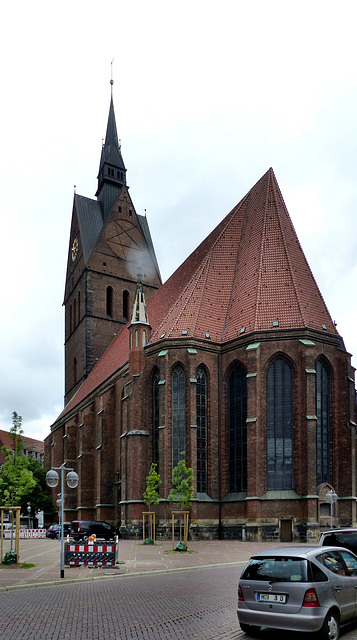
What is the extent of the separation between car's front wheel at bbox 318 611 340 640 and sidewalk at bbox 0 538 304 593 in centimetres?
914

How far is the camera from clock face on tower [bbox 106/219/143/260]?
6350cm

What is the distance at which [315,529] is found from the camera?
108ft

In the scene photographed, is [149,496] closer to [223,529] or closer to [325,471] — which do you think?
[223,529]

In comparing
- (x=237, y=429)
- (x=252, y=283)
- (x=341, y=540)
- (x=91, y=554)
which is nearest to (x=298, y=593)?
(x=341, y=540)

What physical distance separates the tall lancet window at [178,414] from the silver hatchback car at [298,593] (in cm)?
2749

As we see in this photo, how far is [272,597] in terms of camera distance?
372 inches

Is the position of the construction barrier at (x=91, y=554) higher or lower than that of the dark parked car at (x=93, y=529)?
higher

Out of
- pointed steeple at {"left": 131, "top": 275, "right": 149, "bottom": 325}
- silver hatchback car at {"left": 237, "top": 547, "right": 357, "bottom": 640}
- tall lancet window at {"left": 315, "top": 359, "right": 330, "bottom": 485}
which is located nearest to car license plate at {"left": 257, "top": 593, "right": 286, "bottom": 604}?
silver hatchback car at {"left": 237, "top": 547, "right": 357, "bottom": 640}

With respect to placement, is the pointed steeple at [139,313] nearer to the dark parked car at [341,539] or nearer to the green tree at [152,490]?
the green tree at [152,490]

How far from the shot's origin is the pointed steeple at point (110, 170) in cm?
6644

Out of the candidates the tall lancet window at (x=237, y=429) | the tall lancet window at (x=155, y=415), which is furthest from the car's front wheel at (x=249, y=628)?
the tall lancet window at (x=155, y=415)

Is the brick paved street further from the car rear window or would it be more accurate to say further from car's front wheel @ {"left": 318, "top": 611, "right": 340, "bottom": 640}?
the car rear window

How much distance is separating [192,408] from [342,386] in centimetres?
886

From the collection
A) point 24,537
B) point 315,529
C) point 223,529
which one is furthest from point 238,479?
point 24,537
